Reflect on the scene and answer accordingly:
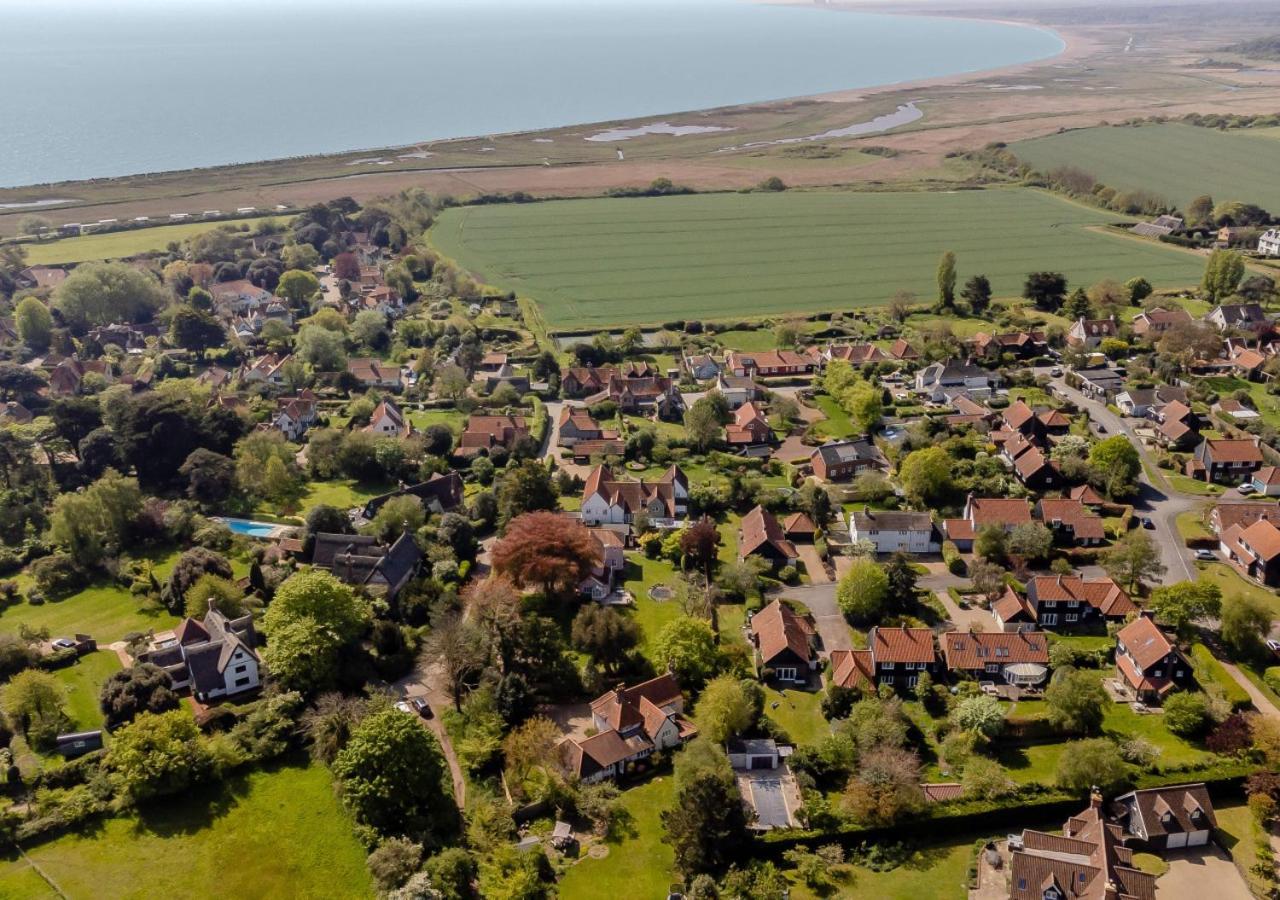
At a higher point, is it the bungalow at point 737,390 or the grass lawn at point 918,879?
the bungalow at point 737,390

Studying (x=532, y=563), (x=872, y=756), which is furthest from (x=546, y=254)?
(x=872, y=756)

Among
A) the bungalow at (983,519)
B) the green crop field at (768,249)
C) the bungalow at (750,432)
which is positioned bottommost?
the bungalow at (983,519)

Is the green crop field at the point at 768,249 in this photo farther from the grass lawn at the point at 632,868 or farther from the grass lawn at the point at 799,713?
the grass lawn at the point at 632,868

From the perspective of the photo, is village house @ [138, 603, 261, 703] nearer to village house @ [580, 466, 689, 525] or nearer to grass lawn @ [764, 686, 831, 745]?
village house @ [580, 466, 689, 525]

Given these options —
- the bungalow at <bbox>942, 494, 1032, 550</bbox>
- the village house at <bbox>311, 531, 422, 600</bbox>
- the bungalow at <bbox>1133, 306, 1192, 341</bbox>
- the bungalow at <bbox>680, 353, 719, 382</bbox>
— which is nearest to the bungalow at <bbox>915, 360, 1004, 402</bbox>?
the bungalow at <bbox>680, 353, 719, 382</bbox>

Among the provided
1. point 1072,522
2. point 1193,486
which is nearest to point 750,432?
point 1072,522

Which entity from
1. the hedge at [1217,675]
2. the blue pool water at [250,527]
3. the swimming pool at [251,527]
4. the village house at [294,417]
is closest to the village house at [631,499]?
the swimming pool at [251,527]
